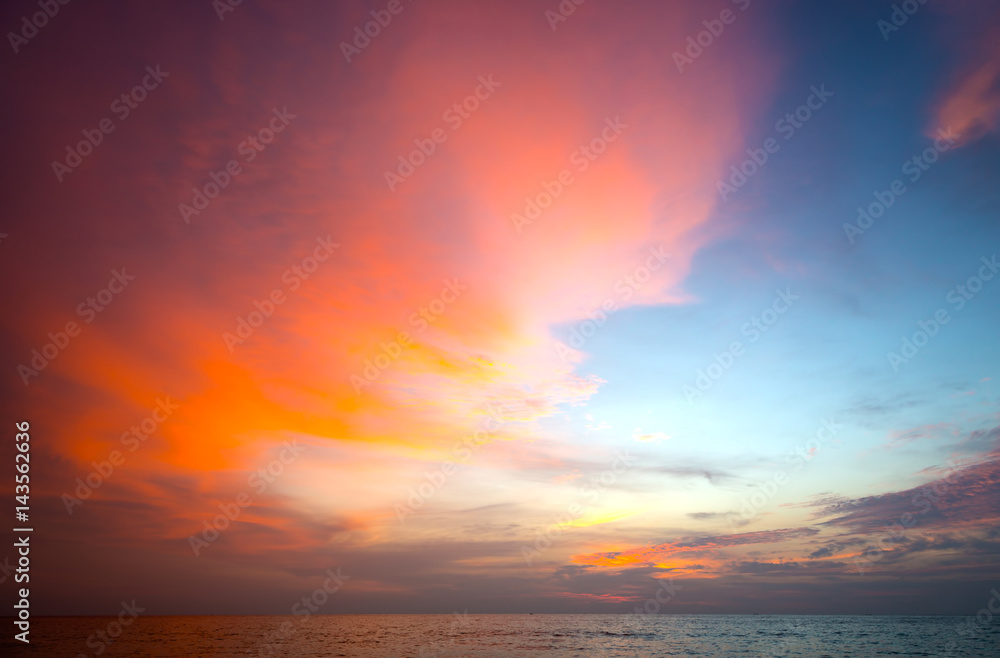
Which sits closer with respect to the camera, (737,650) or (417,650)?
(417,650)

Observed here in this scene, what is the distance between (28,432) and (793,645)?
108279 millimetres

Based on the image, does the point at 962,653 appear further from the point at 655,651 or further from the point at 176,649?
the point at 176,649

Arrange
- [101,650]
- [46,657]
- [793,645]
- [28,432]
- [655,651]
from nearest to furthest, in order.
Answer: [28,432], [46,657], [101,650], [655,651], [793,645]

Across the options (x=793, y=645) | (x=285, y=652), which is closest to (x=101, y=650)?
(x=285, y=652)

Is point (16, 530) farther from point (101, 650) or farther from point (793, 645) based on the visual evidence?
point (793, 645)

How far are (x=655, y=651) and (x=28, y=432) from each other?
80231 mm

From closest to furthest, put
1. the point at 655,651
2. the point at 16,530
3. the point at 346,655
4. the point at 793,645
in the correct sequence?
1. the point at 16,530
2. the point at 346,655
3. the point at 655,651
4. the point at 793,645

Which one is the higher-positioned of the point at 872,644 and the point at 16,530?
the point at 16,530

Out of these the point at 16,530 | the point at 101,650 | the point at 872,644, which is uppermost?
the point at 16,530

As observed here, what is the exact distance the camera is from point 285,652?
7050 centimetres

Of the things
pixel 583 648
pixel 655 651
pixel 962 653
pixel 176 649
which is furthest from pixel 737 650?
pixel 176 649

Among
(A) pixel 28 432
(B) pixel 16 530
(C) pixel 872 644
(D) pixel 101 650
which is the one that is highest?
(A) pixel 28 432

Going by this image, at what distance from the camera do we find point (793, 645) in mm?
91938

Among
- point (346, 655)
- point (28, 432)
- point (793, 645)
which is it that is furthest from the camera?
point (793, 645)
